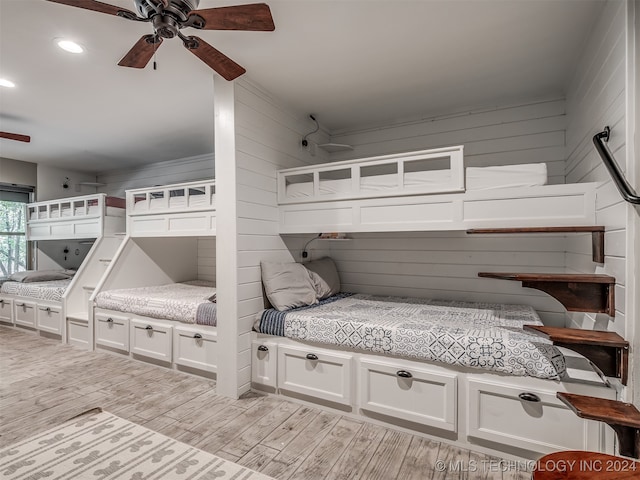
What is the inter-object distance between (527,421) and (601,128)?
178 cm

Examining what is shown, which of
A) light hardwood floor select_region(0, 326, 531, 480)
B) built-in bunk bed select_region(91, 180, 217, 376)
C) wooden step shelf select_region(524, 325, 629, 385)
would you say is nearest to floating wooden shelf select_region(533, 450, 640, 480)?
wooden step shelf select_region(524, 325, 629, 385)

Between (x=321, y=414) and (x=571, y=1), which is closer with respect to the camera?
(x=571, y=1)

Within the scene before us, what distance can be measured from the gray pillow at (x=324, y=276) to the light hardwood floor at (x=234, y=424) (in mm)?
1061

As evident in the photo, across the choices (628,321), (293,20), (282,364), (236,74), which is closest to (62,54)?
(236,74)

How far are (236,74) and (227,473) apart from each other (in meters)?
2.31

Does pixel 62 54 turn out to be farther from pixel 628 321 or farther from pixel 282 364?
pixel 628 321

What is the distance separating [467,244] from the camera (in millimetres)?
3266

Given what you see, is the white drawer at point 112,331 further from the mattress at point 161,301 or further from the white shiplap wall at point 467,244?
the white shiplap wall at point 467,244

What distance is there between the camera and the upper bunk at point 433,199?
213cm

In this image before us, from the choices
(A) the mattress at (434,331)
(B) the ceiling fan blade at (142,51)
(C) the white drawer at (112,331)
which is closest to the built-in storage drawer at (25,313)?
(C) the white drawer at (112,331)

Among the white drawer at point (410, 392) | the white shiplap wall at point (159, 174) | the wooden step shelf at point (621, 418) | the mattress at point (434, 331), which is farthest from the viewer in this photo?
the white shiplap wall at point (159, 174)

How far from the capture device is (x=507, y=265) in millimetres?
3127

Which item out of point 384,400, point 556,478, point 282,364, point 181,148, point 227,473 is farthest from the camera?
point 181,148

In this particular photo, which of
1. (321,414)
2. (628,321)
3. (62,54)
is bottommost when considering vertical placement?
(321,414)
